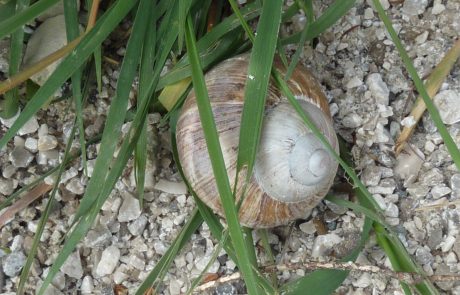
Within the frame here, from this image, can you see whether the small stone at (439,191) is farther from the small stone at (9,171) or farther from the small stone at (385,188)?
the small stone at (9,171)

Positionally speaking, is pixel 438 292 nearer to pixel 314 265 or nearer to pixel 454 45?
pixel 314 265

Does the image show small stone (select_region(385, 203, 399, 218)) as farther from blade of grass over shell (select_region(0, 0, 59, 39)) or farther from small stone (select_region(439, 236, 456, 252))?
blade of grass over shell (select_region(0, 0, 59, 39))

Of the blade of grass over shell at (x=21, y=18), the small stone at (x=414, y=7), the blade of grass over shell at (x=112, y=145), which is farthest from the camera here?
the small stone at (x=414, y=7)

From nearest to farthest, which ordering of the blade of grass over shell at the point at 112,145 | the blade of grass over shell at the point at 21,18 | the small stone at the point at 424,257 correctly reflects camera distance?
the blade of grass over shell at the point at 21,18
the blade of grass over shell at the point at 112,145
the small stone at the point at 424,257

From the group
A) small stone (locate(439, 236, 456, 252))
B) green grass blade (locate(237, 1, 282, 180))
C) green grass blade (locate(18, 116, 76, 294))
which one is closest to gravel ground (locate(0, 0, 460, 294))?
small stone (locate(439, 236, 456, 252))

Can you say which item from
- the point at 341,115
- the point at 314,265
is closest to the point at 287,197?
the point at 314,265

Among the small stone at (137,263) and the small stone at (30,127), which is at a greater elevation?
the small stone at (30,127)

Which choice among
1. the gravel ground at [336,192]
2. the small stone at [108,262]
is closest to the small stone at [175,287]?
the gravel ground at [336,192]

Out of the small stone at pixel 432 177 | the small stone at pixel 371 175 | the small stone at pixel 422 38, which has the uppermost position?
the small stone at pixel 422 38
